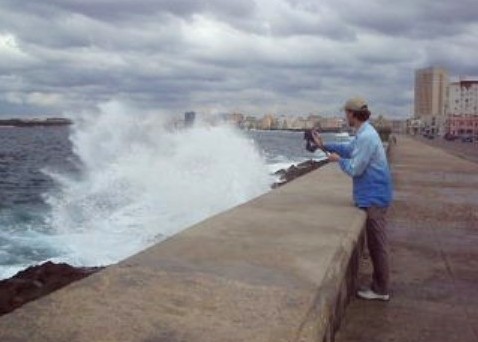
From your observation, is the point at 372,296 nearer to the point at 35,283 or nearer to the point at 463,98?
the point at 35,283

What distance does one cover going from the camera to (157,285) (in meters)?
3.38

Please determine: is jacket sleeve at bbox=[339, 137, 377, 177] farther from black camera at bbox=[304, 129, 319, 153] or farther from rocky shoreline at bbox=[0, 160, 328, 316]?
rocky shoreline at bbox=[0, 160, 328, 316]

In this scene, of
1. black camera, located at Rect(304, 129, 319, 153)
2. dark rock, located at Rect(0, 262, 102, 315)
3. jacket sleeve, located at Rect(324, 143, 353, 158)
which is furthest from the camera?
dark rock, located at Rect(0, 262, 102, 315)

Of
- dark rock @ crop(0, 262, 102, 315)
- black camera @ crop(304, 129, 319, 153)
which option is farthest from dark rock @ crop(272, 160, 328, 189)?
black camera @ crop(304, 129, 319, 153)

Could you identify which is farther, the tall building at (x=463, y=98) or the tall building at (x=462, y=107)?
the tall building at (x=463, y=98)

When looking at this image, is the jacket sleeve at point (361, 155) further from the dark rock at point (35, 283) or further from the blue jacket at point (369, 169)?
the dark rock at point (35, 283)

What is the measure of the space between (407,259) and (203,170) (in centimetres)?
1905

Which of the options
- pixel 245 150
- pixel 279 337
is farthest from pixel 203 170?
pixel 279 337

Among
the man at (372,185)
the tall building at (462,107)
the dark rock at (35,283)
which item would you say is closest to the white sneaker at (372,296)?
the man at (372,185)

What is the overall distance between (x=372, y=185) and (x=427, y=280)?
1039 millimetres

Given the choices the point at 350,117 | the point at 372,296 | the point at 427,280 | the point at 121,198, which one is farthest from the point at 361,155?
the point at 121,198

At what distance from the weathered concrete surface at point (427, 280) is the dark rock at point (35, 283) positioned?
4.02 meters

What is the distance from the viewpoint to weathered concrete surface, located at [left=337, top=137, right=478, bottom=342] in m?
4.13

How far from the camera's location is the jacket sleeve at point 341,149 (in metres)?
5.56
